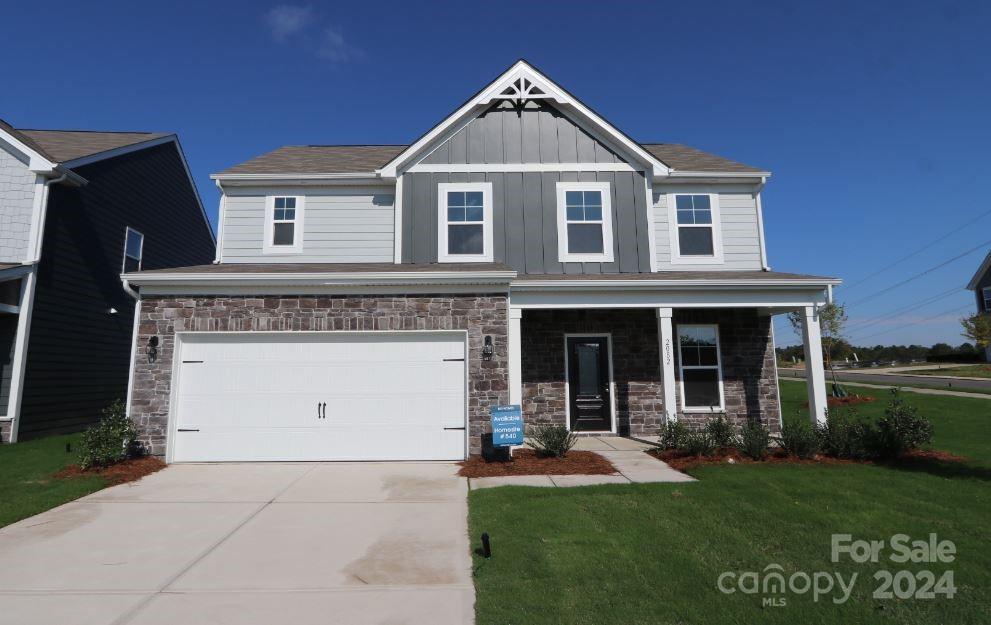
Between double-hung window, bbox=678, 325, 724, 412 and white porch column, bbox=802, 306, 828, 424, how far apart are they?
6.24 feet

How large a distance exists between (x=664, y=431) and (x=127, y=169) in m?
15.5

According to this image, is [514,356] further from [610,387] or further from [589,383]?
[610,387]

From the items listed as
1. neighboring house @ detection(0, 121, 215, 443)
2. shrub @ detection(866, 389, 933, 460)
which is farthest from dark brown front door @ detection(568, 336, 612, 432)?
neighboring house @ detection(0, 121, 215, 443)

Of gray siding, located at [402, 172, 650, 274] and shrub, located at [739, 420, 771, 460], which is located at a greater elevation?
gray siding, located at [402, 172, 650, 274]

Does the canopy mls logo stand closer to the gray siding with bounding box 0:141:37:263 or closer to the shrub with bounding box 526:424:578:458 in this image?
the shrub with bounding box 526:424:578:458

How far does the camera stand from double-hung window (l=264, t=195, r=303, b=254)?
11.8 meters

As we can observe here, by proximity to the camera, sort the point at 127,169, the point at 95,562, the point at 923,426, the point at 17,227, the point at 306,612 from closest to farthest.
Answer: the point at 306,612 → the point at 95,562 → the point at 923,426 → the point at 17,227 → the point at 127,169

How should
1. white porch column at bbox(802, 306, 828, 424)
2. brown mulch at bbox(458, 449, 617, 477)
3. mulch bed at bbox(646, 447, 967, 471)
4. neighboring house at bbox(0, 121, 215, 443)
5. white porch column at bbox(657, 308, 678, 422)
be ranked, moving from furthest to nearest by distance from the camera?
neighboring house at bbox(0, 121, 215, 443), white porch column at bbox(802, 306, 828, 424), white porch column at bbox(657, 308, 678, 422), mulch bed at bbox(646, 447, 967, 471), brown mulch at bbox(458, 449, 617, 477)

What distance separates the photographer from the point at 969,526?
5.07m

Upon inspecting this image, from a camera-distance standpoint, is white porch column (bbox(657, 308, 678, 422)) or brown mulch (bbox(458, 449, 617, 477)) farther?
white porch column (bbox(657, 308, 678, 422))

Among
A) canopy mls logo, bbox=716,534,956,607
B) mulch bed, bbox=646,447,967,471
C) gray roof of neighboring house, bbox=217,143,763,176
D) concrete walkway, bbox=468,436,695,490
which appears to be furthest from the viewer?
gray roof of neighboring house, bbox=217,143,763,176

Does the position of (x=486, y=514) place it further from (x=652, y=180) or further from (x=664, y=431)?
(x=652, y=180)

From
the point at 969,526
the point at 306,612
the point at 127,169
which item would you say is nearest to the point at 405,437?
the point at 306,612

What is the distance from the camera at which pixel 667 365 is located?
980 cm
